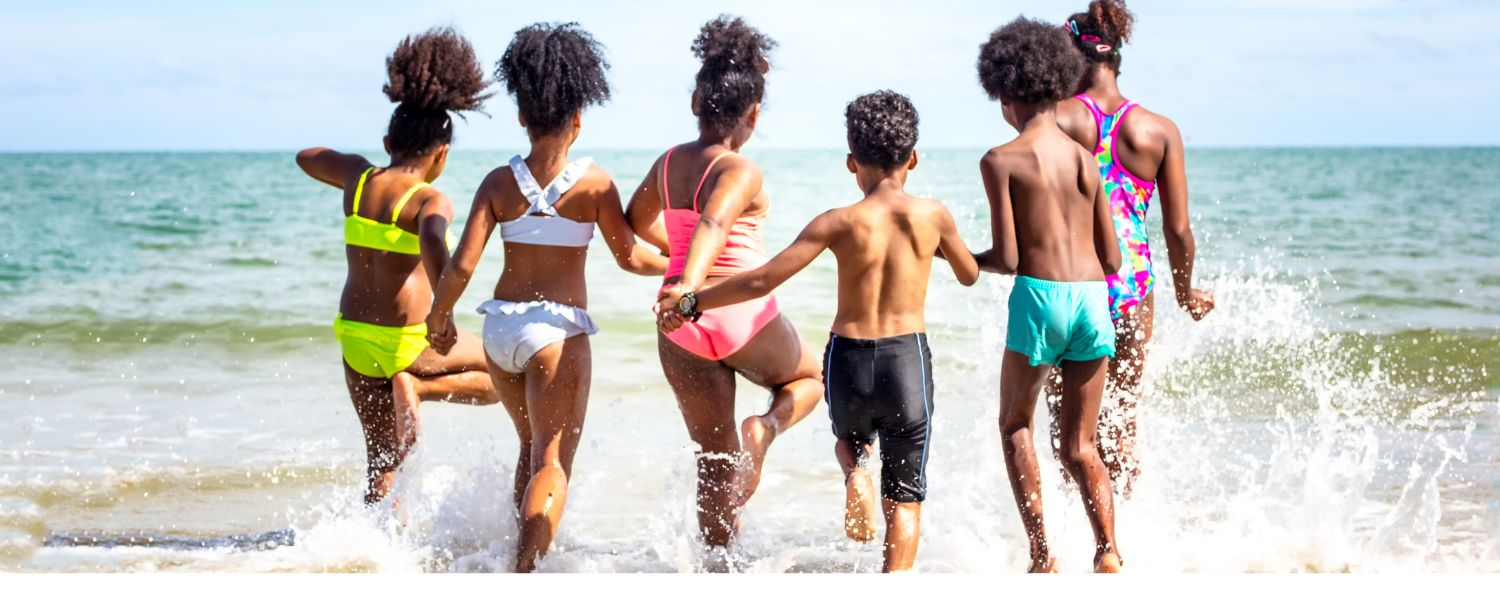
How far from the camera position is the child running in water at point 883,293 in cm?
396

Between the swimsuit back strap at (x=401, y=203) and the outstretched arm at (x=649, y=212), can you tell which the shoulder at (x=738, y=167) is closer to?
the outstretched arm at (x=649, y=212)

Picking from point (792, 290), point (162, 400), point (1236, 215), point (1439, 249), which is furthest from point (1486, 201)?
point (162, 400)

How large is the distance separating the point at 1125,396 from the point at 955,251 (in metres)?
1.22

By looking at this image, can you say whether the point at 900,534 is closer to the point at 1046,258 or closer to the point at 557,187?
the point at 1046,258

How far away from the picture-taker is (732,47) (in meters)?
4.36

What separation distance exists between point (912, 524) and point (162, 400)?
5.97 metres

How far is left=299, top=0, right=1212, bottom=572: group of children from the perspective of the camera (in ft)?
13.2

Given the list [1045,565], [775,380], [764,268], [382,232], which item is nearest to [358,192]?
[382,232]

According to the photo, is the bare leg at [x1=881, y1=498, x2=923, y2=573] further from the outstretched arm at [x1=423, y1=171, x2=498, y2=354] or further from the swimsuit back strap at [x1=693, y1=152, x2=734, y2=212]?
the outstretched arm at [x1=423, y1=171, x2=498, y2=354]

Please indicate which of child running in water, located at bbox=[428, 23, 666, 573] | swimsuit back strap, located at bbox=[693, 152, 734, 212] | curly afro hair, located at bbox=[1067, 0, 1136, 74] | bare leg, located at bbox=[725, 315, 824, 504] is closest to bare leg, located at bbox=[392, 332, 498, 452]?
child running in water, located at bbox=[428, 23, 666, 573]

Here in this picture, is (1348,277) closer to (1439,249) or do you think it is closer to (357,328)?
(1439,249)

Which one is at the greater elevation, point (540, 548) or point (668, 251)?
point (668, 251)

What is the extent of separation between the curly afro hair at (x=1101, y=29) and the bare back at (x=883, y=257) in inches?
44.4

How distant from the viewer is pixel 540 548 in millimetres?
4449
